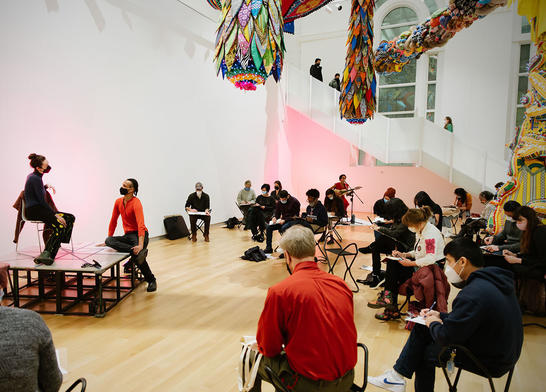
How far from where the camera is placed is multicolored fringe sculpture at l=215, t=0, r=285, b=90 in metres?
2.65

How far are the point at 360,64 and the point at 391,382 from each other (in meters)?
3.39

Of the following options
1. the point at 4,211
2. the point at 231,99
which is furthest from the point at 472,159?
the point at 4,211

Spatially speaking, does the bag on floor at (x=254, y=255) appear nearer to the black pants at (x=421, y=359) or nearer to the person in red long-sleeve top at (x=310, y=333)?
the black pants at (x=421, y=359)

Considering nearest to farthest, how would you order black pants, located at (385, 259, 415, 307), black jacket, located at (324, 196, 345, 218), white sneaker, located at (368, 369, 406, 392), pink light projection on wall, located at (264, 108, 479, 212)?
1. white sneaker, located at (368, 369, 406, 392)
2. black pants, located at (385, 259, 415, 307)
3. black jacket, located at (324, 196, 345, 218)
4. pink light projection on wall, located at (264, 108, 479, 212)

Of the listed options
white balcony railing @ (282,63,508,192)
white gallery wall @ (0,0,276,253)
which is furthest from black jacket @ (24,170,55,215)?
white balcony railing @ (282,63,508,192)

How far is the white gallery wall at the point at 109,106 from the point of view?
525cm

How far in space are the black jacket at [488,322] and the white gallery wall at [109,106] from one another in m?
5.76

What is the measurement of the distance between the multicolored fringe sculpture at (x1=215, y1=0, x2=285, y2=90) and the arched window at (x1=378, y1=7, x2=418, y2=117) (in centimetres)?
1108

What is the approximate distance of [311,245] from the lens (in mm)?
1896

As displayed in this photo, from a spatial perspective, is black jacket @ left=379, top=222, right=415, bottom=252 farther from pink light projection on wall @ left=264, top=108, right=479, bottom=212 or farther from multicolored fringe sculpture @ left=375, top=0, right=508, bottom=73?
pink light projection on wall @ left=264, top=108, right=479, bottom=212

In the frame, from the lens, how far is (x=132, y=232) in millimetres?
4676

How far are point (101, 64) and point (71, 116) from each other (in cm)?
118

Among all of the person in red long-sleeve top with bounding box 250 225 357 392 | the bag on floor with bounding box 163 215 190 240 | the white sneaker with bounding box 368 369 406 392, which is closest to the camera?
the person in red long-sleeve top with bounding box 250 225 357 392

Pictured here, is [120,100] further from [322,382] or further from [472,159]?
[472,159]
